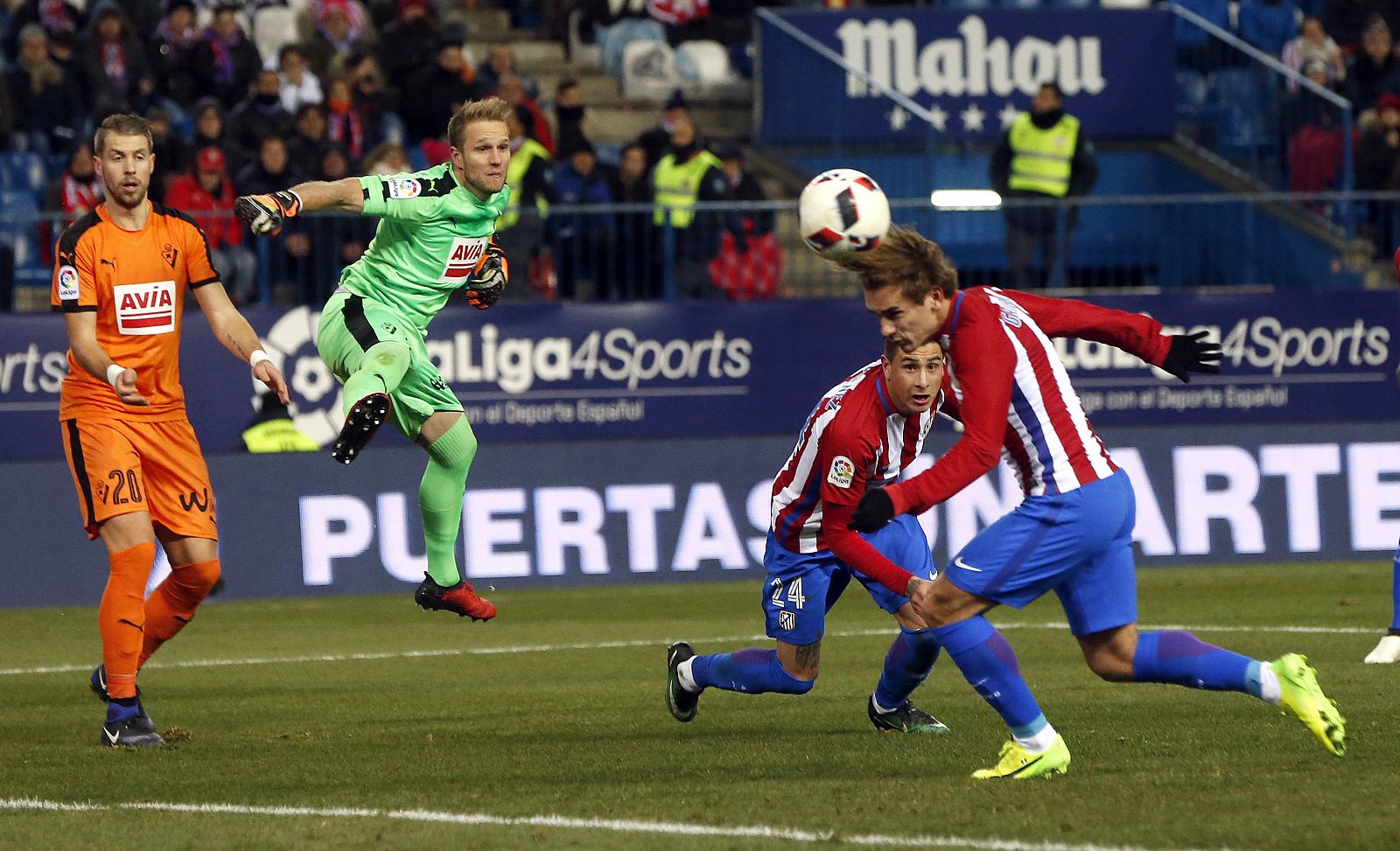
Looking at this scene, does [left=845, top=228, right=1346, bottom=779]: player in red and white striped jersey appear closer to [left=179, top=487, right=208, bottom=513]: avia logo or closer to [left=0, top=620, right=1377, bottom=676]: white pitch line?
[left=179, top=487, right=208, bottom=513]: avia logo

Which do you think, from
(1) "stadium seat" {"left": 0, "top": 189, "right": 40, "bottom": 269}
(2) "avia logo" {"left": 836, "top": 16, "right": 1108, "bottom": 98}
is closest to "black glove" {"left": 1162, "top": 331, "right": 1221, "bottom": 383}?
(1) "stadium seat" {"left": 0, "top": 189, "right": 40, "bottom": 269}

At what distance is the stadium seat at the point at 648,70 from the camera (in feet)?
72.8

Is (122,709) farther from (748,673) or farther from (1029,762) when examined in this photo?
(1029,762)

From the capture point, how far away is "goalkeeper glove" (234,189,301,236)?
859cm

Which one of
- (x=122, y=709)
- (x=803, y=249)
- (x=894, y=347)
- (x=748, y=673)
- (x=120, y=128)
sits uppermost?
(x=120, y=128)

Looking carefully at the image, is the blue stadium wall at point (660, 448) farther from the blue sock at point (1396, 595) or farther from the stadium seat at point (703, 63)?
the blue sock at point (1396, 595)

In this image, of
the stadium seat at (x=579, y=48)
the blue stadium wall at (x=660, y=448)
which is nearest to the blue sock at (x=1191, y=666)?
the blue stadium wall at (x=660, y=448)

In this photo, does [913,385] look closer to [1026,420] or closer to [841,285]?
[1026,420]

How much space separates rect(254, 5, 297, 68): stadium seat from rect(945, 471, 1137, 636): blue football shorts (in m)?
15.2

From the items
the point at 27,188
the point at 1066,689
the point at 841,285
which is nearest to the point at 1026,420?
the point at 1066,689

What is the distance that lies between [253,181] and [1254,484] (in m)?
8.44

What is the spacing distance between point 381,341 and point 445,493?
36.8 inches

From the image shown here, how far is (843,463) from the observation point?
307 inches

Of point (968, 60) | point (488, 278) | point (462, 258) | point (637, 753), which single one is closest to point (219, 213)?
point (488, 278)
